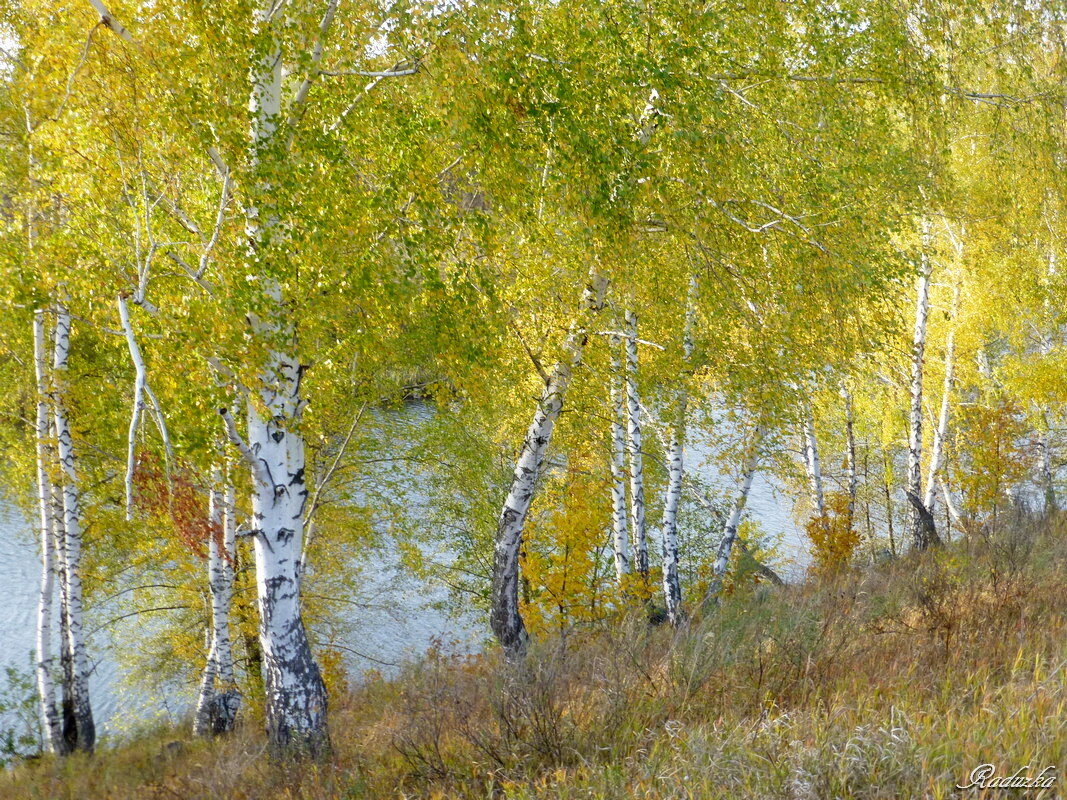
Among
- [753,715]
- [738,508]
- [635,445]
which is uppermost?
[635,445]

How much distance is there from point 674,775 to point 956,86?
5993mm

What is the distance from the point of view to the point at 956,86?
6703 millimetres

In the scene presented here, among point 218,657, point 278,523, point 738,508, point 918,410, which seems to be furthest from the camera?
point 918,410

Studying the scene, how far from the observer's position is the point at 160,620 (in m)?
15.4

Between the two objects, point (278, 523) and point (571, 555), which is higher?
point (278, 523)

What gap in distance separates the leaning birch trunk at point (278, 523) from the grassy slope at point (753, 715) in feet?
1.17

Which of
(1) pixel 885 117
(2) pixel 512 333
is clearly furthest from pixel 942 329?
(2) pixel 512 333

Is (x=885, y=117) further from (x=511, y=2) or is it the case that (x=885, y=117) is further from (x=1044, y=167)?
(x=511, y=2)

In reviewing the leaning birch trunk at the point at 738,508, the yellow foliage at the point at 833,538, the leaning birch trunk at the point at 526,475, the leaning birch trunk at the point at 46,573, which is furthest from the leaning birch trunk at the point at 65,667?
Answer: the yellow foliage at the point at 833,538

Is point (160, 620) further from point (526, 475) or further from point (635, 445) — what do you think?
point (526, 475)

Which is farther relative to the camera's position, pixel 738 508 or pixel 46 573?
pixel 738 508

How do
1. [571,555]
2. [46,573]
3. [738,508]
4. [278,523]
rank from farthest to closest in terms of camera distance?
[571,555] → [738,508] → [46,573] → [278,523]

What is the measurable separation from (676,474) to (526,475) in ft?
9.82

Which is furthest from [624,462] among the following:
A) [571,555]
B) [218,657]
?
[218,657]
